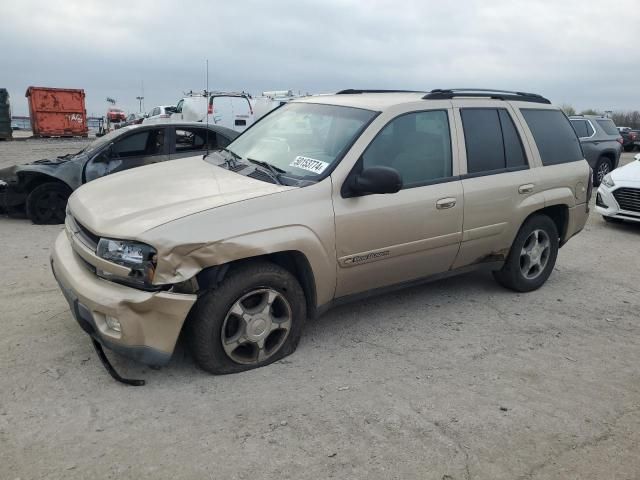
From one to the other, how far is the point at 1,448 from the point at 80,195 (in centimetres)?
182

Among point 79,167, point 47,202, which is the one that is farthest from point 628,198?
point 47,202

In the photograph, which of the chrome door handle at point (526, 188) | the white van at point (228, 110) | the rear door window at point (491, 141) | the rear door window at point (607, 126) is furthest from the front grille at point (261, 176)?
the white van at point (228, 110)

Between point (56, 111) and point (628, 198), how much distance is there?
88.0ft

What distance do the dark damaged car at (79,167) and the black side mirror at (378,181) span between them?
4826mm

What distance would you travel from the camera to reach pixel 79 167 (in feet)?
25.2

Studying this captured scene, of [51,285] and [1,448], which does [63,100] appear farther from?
[1,448]

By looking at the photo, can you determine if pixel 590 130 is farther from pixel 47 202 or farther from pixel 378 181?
pixel 47 202

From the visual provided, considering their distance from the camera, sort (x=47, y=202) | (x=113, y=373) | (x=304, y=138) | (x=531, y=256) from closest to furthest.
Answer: (x=113, y=373) < (x=304, y=138) < (x=531, y=256) < (x=47, y=202)

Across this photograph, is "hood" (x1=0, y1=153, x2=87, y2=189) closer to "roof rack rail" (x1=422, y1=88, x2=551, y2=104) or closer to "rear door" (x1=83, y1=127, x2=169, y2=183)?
"rear door" (x1=83, y1=127, x2=169, y2=183)

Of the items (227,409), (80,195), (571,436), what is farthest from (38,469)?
(571,436)

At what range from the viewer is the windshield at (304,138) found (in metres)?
3.87

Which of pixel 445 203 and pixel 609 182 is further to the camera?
pixel 609 182

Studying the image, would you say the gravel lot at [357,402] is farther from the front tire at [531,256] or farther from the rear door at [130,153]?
the rear door at [130,153]

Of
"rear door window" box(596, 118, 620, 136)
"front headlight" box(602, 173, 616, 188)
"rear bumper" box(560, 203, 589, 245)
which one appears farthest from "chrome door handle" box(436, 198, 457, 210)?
"rear door window" box(596, 118, 620, 136)
